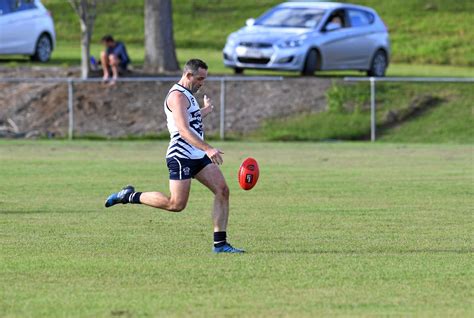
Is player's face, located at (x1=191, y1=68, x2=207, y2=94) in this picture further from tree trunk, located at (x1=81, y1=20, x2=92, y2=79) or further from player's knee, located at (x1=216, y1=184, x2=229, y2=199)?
tree trunk, located at (x1=81, y1=20, x2=92, y2=79)

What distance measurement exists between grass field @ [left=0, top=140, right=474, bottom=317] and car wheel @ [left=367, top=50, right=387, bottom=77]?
32.5ft

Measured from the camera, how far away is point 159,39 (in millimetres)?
34875

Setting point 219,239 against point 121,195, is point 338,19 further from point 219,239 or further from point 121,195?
point 219,239

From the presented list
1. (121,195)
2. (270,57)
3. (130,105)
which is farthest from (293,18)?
(121,195)

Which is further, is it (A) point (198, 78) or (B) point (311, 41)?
(B) point (311, 41)

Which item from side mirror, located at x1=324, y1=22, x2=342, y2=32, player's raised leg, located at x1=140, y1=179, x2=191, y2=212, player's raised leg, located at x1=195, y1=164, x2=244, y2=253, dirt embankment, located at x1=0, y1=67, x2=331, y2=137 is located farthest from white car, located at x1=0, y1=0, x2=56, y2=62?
player's raised leg, located at x1=195, y1=164, x2=244, y2=253

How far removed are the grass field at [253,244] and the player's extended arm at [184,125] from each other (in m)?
0.94

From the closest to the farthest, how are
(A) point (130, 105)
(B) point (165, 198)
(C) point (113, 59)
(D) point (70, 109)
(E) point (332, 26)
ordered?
(B) point (165, 198)
(D) point (70, 109)
(A) point (130, 105)
(C) point (113, 59)
(E) point (332, 26)

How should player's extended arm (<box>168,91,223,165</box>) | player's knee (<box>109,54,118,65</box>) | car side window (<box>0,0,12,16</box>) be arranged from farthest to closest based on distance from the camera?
car side window (<box>0,0,12,16</box>)
player's knee (<box>109,54,118,65</box>)
player's extended arm (<box>168,91,223,165</box>)

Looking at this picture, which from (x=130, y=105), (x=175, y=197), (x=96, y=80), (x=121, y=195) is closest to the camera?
(x=175, y=197)

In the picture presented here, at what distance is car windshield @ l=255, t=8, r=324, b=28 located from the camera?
111ft

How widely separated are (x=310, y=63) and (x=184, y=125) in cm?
2054

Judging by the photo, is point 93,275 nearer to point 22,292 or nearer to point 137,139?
point 22,292

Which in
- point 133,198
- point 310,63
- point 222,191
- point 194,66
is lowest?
point 133,198
